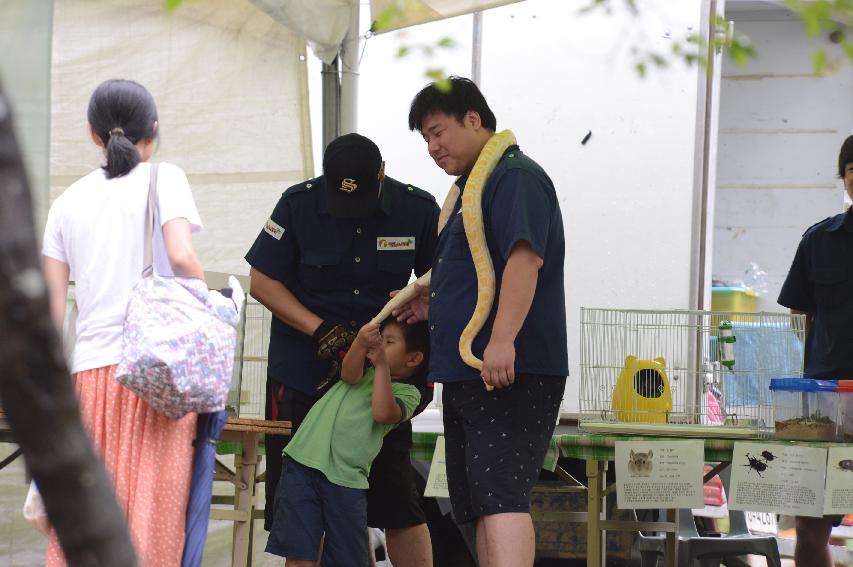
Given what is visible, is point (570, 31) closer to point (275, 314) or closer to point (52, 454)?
point (275, 314)

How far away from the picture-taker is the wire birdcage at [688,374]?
4.25 meters

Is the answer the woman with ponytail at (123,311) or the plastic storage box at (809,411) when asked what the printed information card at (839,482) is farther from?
the woman with ponytail at (123,311)

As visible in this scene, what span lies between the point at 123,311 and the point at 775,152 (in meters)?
8.08

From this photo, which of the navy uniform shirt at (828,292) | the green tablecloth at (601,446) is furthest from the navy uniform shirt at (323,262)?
the navy uniform shirt at (828,292)

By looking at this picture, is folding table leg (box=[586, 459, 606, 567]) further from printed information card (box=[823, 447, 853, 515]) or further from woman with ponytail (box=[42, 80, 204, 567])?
woman with ponytail (box=[42, 80, 204, 567])

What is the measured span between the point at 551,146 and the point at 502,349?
2.81m

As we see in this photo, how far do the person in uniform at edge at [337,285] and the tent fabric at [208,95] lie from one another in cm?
130

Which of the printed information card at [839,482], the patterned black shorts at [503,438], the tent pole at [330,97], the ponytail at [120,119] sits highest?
the tent pole at [330,97]

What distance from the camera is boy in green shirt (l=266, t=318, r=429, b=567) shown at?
11.8ft

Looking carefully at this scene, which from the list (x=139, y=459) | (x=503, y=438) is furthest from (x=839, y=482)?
(x=139, y=459)

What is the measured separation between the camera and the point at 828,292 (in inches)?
177

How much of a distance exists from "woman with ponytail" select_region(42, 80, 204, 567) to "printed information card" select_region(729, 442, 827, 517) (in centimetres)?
178

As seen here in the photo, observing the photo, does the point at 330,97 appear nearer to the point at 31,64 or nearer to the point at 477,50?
the point at 477,50

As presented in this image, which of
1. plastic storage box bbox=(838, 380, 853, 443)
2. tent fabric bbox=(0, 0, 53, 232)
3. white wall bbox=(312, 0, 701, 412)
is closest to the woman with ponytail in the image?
tent fabric bbox=(0, 0, 53, 232)
